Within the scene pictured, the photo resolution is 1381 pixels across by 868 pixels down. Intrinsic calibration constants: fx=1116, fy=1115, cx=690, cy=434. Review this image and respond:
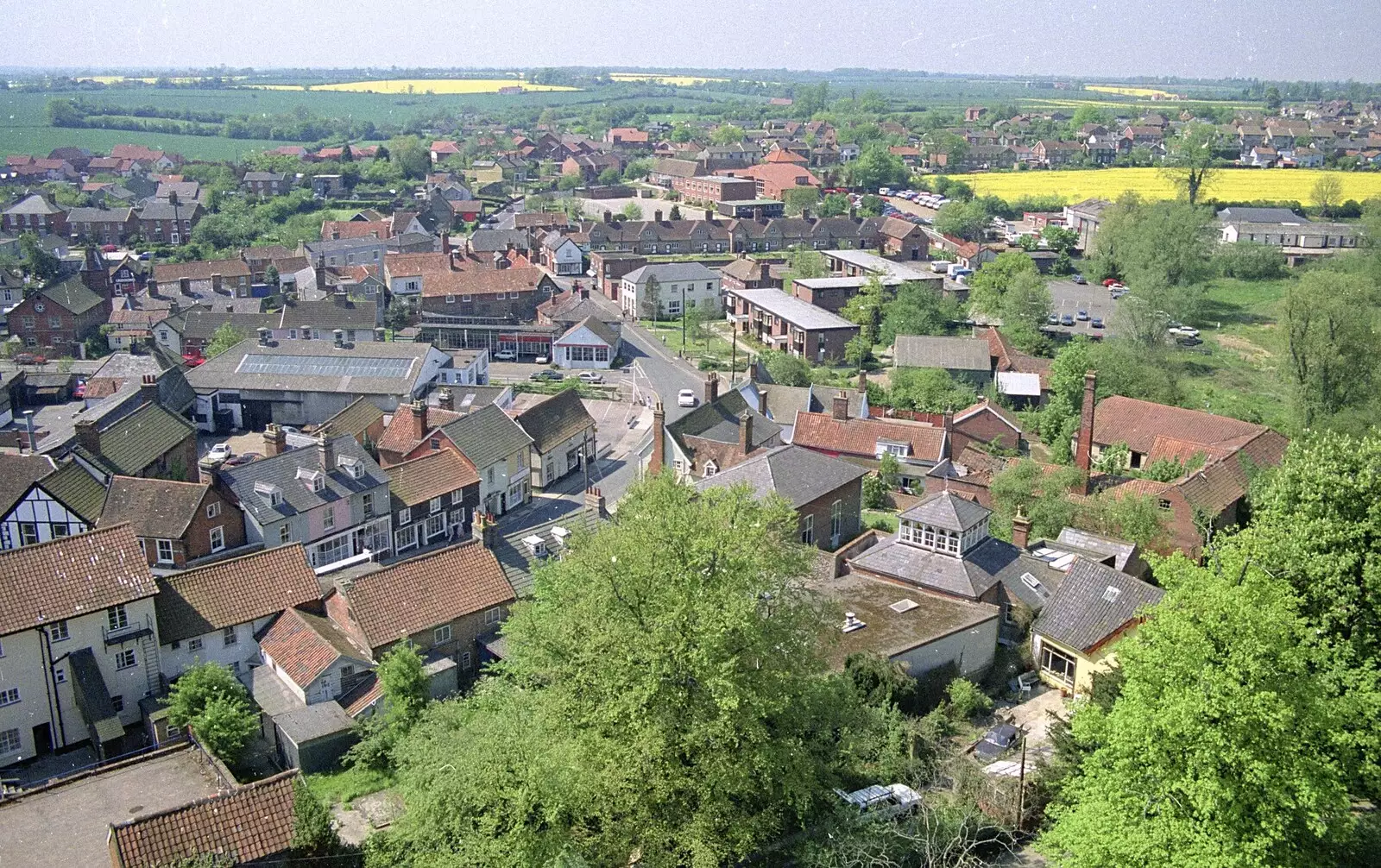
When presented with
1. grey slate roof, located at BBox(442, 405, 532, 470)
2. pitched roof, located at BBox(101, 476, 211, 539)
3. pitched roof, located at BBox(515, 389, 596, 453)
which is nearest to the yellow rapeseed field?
pitched roof, located at BBox(515, 389, 596, 453)

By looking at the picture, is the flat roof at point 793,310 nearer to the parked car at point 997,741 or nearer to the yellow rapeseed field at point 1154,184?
the parked car at point 997,741

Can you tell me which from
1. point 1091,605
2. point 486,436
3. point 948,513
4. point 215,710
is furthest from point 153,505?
point 1091,605

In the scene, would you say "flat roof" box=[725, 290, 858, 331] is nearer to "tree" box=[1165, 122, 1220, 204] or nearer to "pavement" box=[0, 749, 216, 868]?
"pavement" box=[0, 749, 216, 868]

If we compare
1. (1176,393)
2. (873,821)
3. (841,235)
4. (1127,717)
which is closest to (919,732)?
(873,821)

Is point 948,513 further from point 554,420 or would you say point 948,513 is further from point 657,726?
point 554,420

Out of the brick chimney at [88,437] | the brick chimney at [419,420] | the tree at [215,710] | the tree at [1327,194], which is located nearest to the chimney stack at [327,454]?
the brick chimney at [419,420]
